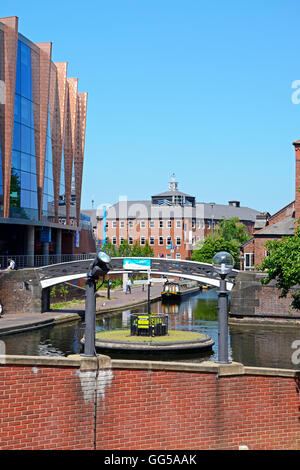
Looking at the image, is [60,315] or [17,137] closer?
[60,315]

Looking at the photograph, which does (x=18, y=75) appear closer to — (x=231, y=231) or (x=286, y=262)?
(x=286, y=262)

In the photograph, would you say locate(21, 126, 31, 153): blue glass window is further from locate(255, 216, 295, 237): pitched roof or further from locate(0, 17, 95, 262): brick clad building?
locate(255, 216, 295, 237): pitched roof

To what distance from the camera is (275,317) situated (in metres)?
45.0

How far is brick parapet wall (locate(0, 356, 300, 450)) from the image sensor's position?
12.9m

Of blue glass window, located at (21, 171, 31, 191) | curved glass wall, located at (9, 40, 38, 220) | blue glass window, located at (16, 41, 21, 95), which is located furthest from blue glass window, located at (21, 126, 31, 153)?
blue glass window, located at (16, 41, 21, 95)

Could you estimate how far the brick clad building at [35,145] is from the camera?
151 ft

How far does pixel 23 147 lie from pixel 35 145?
96.7 inches

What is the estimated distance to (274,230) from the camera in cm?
6231

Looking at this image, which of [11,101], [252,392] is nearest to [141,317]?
[252,392]

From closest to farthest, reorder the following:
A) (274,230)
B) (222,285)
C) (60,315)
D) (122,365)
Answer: (222,285), (122,365), (60,315), (274,230)

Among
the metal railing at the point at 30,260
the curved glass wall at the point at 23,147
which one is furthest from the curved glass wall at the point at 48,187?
the metal railing at the point at 30,260

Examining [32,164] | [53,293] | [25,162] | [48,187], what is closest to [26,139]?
[25,162]

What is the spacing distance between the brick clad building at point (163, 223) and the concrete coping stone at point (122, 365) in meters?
97.0
